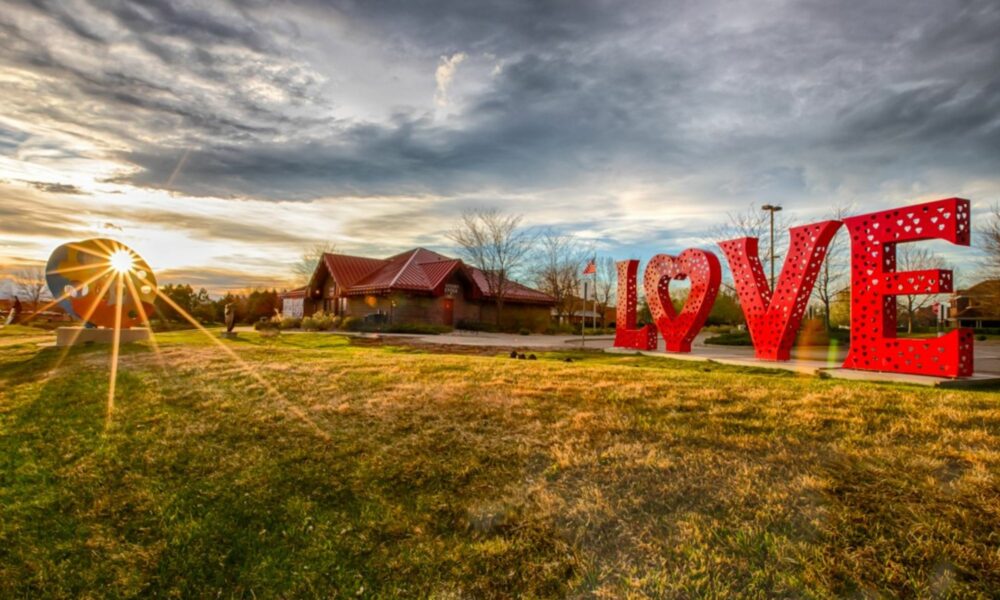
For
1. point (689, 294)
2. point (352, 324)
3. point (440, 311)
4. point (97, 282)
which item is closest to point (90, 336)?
point (97, 282)

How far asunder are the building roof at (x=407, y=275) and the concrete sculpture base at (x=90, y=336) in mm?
14063

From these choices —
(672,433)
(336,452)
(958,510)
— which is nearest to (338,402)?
(336,452)

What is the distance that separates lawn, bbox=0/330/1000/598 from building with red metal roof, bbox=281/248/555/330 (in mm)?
24942

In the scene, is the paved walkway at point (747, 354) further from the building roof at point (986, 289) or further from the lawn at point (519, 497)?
the building roof at point (986, 289)

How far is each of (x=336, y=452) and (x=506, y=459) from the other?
160cm

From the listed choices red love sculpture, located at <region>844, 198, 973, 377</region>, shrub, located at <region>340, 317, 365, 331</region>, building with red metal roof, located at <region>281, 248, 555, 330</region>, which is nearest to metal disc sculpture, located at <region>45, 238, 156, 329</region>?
shrub, located at <region>340, 317, 365, 331</region>

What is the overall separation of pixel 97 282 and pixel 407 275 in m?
16.8

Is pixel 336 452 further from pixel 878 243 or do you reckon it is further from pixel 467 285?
pixel 467 285

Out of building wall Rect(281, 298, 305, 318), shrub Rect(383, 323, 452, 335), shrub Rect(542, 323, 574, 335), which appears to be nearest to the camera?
shrub Rect(383, 323, 452, 335)

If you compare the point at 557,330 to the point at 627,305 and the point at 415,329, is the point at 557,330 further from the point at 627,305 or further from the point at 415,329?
the point at 627,305

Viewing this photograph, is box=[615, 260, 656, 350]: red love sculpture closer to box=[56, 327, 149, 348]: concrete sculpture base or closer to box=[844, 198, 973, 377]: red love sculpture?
box=[844, 198, 973, 377]: red love sculpture

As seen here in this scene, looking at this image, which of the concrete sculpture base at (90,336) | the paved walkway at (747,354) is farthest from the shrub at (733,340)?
the concrete sculpture base at (90,336)

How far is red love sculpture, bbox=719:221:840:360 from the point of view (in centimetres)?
1131

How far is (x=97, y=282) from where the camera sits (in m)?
18.4
